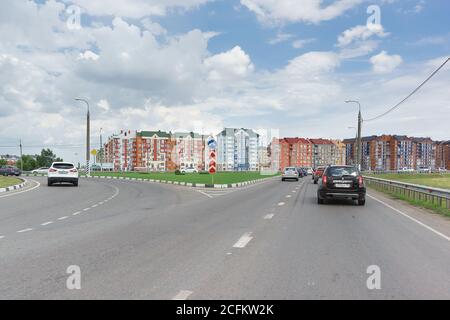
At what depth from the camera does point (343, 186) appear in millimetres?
16375

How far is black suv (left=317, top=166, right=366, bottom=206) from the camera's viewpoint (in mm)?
16375

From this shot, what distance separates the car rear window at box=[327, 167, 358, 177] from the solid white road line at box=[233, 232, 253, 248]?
8349mm

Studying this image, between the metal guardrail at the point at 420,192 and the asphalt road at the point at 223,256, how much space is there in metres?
4.00

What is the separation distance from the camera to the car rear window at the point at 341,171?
16.5 meters

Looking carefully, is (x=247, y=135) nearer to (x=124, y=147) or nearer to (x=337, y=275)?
(x=124, y=147)

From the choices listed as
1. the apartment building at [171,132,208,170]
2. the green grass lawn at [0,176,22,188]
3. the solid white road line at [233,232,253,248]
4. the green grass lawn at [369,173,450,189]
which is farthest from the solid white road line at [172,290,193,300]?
the apartment building at [171,132,208,170]

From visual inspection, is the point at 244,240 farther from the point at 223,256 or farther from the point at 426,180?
the point at 426,180

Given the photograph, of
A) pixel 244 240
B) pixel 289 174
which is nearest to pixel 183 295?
pixel 244 240

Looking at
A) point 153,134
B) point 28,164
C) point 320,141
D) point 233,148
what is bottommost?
point 28,164

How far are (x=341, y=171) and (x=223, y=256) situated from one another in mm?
11007

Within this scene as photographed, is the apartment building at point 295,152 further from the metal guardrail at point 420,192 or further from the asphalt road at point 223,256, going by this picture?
the asphalt road at point 223,256

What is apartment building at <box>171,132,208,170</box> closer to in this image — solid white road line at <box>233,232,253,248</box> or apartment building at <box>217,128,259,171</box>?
apartment building at <box>217,128,259,171</box>
